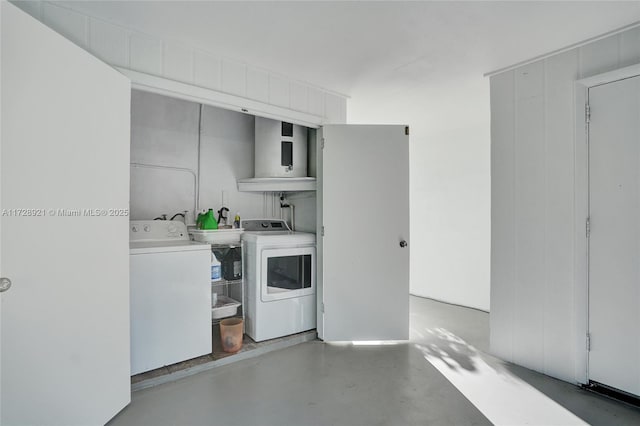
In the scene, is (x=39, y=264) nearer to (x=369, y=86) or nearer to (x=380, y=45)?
(x=380, y=45)

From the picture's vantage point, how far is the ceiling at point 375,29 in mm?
1840

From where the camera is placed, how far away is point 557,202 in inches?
91.4

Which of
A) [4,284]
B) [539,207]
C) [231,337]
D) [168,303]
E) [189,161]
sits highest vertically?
[189,161]

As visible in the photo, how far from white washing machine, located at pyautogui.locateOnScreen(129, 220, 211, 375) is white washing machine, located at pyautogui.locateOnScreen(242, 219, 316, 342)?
453 millimetres

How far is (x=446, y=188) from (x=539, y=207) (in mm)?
2121

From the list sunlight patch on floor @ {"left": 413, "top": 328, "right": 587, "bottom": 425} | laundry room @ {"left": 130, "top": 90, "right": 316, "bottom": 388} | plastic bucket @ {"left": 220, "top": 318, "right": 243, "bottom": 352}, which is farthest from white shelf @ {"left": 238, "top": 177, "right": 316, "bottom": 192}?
sunlight patch on floor @ {"left": 413, "top": 328, "right": 587, "bottom": 425}

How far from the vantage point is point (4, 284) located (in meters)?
1.34

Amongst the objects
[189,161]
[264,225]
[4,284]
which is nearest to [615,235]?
[264,225]

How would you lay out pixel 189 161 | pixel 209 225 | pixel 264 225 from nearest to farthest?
pixel 209 225
pixel 189 161
pixel 264 225

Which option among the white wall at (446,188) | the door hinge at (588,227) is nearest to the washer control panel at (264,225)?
the white wall at (446,188)

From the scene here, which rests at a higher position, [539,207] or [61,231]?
[539,207]

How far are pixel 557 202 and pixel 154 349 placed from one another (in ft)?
10.0

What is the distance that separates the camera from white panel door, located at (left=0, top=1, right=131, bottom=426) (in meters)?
1.37

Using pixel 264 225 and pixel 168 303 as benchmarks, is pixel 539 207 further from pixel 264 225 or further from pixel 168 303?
pixel 168 303
